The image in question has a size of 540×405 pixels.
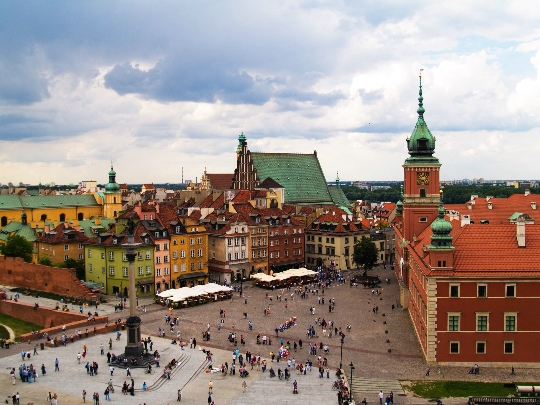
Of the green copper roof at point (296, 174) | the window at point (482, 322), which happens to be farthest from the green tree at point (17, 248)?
the window at point (482, 322)

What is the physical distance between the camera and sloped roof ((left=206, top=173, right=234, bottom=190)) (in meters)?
152

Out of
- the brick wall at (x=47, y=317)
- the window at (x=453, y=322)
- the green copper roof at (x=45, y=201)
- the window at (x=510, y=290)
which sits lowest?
the brick wall at (x=47, y=317)

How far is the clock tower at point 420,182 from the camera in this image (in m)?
70.9

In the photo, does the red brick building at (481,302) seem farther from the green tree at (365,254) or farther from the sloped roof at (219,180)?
the sloped roof at (219,180)

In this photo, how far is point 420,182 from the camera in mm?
71188

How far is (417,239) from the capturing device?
218ft

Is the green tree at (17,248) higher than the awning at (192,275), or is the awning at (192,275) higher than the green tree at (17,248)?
the green tree at (17,248)

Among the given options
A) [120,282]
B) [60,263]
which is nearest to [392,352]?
[120,282]

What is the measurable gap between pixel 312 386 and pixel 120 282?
36394 mm

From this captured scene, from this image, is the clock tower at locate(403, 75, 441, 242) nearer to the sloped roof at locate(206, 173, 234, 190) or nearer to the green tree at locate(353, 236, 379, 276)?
the green tree at locate(353, 236, 379, 276)

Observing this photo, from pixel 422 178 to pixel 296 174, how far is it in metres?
55.1

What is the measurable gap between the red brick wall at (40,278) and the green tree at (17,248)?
6.95 feet

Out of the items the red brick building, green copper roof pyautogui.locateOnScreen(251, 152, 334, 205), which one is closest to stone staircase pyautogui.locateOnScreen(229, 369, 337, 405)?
the red brick building

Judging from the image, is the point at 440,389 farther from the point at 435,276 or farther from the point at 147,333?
the point at 147,333
